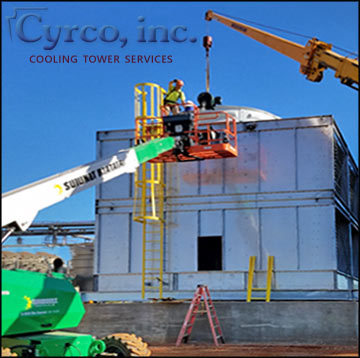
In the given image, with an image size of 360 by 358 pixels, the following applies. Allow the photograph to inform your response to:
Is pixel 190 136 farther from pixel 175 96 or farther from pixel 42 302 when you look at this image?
pixel 42 302

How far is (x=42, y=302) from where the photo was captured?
35.2ft

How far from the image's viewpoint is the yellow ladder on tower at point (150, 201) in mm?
20016

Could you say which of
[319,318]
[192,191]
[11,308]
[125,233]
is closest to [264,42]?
[192,191]

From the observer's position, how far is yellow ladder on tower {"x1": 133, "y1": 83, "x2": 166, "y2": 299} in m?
20.0

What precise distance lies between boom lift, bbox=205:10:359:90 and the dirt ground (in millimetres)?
8450

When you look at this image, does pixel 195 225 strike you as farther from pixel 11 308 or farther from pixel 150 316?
pixel 11 308

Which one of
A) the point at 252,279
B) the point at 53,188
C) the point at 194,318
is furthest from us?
the point at 252,279

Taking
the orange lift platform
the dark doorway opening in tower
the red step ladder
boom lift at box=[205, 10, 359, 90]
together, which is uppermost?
boom lift at box=[205, 10, 359, 90]

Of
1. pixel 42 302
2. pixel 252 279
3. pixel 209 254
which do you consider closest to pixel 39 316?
pixel 42 302

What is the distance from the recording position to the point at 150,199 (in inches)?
845

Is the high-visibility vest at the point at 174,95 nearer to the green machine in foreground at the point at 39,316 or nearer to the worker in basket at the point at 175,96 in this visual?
the worker in basket at the point at 175,96

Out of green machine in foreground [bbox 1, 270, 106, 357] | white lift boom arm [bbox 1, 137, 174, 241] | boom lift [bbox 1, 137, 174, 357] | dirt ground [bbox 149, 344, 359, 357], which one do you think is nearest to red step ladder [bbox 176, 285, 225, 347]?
dirt ground [bbox 149, 344, 359, 357]

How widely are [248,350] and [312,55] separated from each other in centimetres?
1115

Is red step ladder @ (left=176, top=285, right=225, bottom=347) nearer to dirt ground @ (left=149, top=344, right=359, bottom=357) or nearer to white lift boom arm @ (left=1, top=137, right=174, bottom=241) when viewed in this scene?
dirt ground @ (left=149, top=344, right=359, bottom=357)
